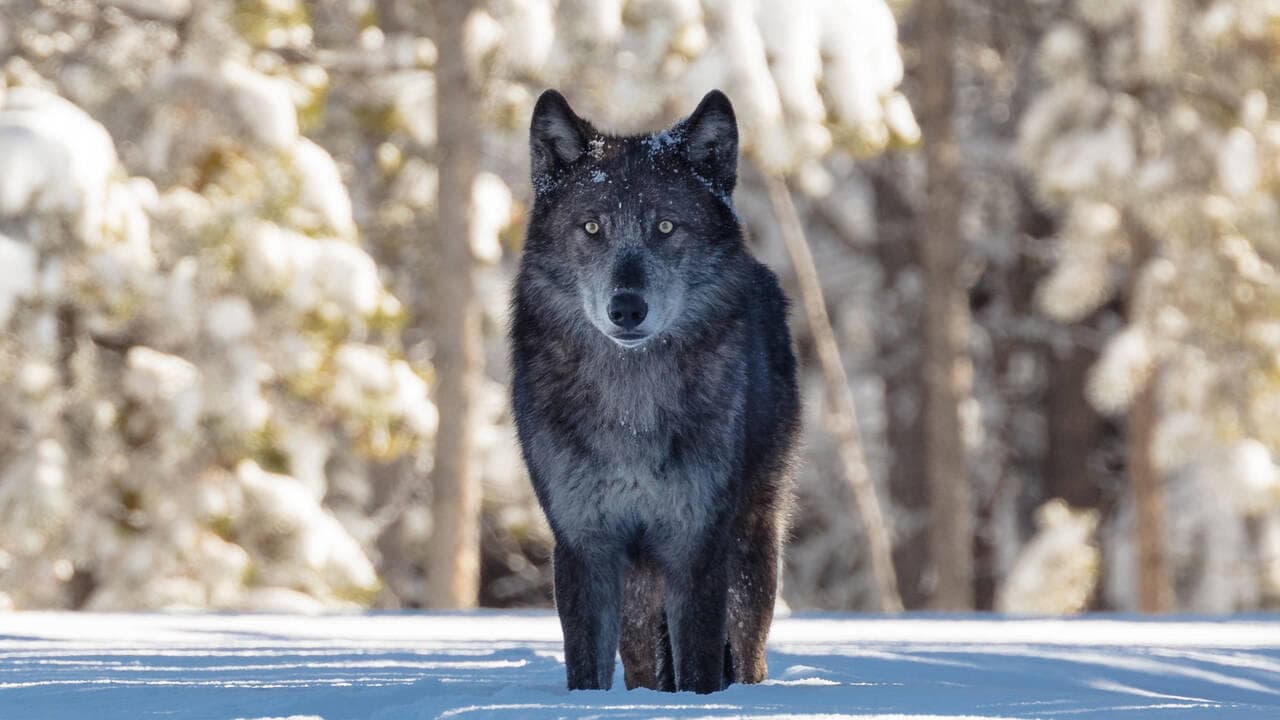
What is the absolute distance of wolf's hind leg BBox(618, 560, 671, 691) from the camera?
558 cm

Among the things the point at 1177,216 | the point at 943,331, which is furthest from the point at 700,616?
the point at 1177,216

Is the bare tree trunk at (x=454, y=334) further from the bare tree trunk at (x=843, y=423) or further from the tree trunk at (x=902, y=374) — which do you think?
the tree trunk at (x=902, y=374)

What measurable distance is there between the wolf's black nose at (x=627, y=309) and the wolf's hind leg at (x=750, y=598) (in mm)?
866

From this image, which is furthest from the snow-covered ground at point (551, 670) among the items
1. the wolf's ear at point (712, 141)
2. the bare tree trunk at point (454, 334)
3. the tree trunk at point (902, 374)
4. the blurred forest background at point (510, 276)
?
the tree trunk at point (902, 374)

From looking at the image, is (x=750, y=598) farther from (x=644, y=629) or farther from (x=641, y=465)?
(x=641, y=465)

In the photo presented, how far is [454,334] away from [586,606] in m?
8.35

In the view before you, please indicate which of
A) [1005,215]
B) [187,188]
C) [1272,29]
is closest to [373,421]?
[187,188]

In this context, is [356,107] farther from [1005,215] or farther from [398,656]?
[398,656]

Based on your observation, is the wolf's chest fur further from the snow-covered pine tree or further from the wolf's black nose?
the snow-covered pine tree

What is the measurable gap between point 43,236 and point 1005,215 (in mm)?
13104

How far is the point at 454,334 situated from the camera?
13344 mm

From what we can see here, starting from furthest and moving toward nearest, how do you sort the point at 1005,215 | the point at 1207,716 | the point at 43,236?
1. the point at 1005,215
2. the point at 43,236
3. the point at 1207,716

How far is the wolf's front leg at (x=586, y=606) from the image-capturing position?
5.12 metres

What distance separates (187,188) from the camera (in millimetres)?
14398
